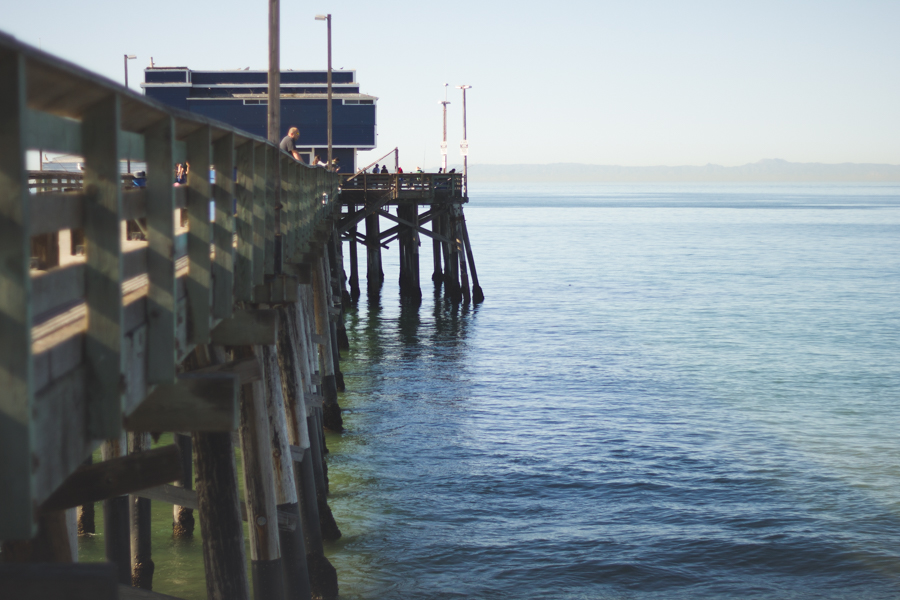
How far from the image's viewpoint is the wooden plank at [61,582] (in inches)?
88.2

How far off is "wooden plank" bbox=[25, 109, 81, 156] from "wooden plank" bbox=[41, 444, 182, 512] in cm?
115

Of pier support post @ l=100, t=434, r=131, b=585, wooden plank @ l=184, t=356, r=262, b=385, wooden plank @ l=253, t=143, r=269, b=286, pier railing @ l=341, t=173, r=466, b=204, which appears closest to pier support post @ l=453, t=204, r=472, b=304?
pier railing @ l=341, t=173, r=466, b=204

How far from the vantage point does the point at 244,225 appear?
553 cm

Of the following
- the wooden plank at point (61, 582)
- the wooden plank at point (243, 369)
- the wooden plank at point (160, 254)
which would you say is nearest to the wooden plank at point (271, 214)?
the wooden plank at point (243, 369)

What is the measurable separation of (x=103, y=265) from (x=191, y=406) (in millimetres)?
1093

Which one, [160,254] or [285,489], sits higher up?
[160,254]

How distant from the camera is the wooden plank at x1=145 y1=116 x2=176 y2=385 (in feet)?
10.5

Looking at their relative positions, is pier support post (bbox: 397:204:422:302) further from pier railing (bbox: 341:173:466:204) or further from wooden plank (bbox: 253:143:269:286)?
wooden plank (bbox: 253:143:269:286)

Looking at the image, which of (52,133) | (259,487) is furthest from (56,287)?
(259,487)

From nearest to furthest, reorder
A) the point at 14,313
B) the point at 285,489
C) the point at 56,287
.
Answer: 1. the point at 14,313
2. the point at 56,287
3. the point at 285,489

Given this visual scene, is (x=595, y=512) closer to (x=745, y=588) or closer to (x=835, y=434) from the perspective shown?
(x=745, y=588)

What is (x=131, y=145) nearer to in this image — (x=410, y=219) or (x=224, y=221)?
(x=224, y=221)

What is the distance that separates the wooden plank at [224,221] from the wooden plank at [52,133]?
2.07 metres

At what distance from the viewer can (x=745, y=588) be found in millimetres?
9164
